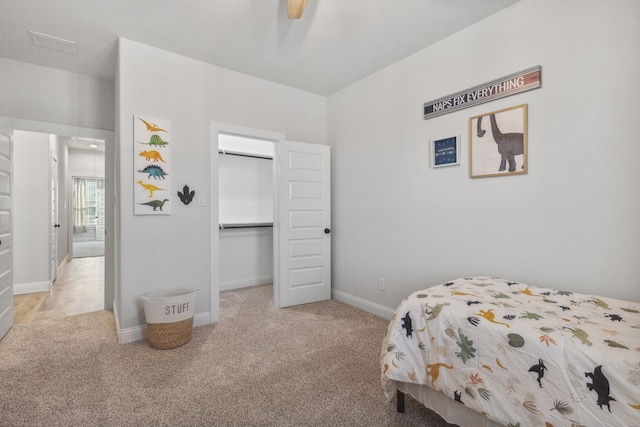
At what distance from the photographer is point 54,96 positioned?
3.13 metres

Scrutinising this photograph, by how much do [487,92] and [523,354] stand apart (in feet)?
6.44

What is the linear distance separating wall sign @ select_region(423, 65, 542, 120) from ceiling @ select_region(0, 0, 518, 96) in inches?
21.4

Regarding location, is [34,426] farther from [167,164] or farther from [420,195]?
[420,195]

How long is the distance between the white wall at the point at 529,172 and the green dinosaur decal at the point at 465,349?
1.10 m

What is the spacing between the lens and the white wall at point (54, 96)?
2.96 metres

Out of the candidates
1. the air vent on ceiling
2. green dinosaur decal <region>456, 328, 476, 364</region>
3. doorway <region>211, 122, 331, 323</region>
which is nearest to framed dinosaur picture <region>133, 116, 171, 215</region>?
doorway <region>211, 122, 331, 323</region>

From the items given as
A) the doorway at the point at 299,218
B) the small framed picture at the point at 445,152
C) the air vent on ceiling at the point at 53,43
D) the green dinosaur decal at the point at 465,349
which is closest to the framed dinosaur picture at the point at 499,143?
the small framed picture at the point at 445,152

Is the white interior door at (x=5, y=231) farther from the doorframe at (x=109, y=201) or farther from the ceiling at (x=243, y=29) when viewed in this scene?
the ceiling at (x=243, y=29)

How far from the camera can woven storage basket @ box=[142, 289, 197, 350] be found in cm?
246

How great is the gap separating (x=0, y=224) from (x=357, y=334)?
10.6 ft

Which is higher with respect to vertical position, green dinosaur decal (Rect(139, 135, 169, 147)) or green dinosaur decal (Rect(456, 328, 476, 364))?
green dinosaur decal (Rect(139, 135, 169, 147))

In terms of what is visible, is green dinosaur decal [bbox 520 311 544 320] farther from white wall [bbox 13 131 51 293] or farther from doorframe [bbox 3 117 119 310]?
white wall [bbox 13 131 51 293]

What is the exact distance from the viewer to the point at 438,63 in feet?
9.02

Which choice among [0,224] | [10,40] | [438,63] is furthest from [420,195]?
[10,40]
